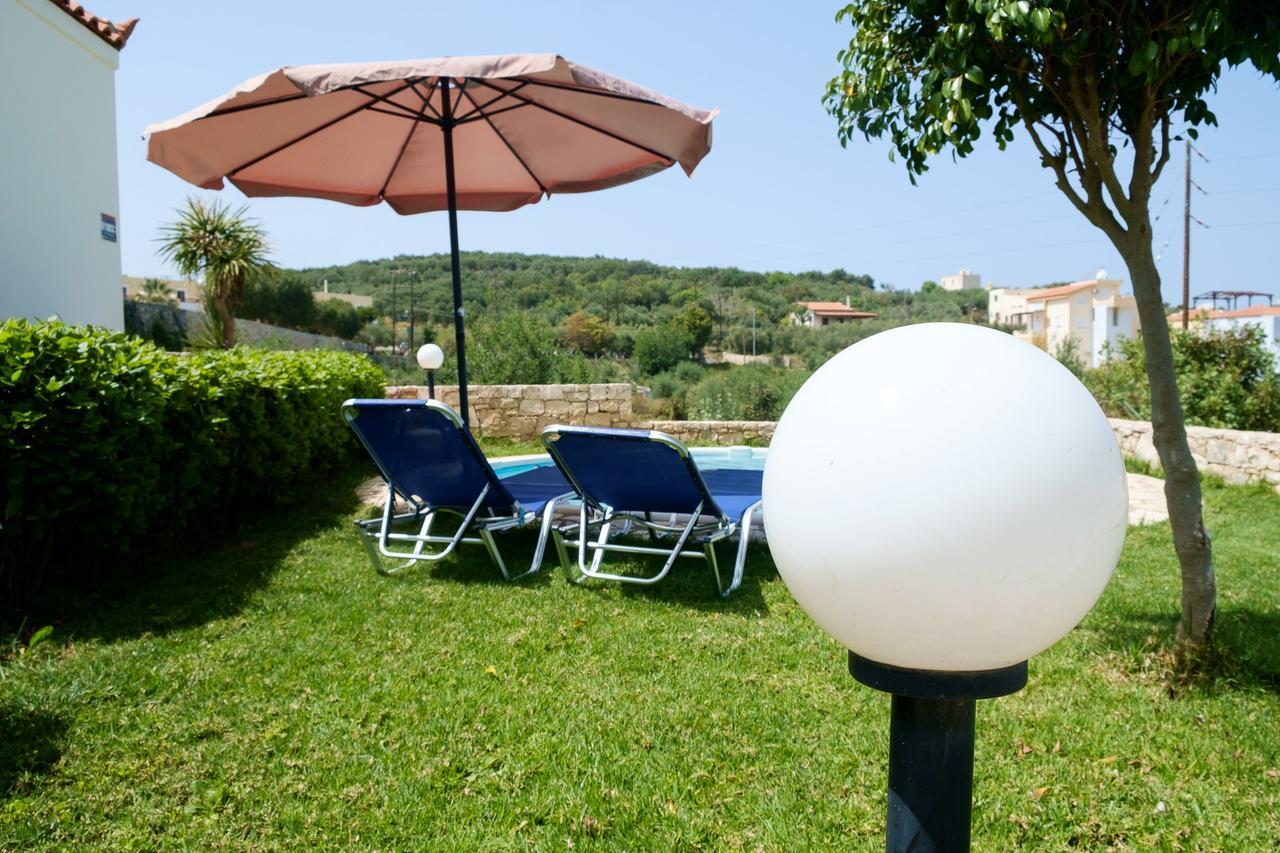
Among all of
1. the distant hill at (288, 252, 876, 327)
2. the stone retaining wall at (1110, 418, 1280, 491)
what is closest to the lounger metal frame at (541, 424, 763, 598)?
Result: the stone retaining wall at (1110, 418, 1280, 491)

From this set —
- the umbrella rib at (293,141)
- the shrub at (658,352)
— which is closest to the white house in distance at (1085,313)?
the shrub at (658,352)

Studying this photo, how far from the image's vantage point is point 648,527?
4.52m

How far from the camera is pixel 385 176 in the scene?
671cm

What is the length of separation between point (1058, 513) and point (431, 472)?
3937mm

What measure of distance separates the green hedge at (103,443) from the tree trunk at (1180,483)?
4086mm

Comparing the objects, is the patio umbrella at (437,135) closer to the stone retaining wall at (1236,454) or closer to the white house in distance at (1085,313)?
the stone retaining wall at (1236,454)

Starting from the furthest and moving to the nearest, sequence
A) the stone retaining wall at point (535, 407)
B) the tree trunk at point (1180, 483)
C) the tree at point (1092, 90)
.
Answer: the stone retaining wall at point (535, 407)
the tree trunk at point (1180, 483)
the tree at point (1092, 90)

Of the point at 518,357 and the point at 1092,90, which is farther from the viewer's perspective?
the point at 518,357

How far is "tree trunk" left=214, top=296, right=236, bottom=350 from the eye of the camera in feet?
57.5

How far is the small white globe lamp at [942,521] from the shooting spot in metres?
0.84

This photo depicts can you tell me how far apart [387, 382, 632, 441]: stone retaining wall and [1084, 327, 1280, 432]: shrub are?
20.0 ft

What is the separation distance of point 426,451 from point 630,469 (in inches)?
42.6

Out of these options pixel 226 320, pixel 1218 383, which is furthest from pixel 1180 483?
pixel 226 320

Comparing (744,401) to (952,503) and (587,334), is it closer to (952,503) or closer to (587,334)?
(952,503)
